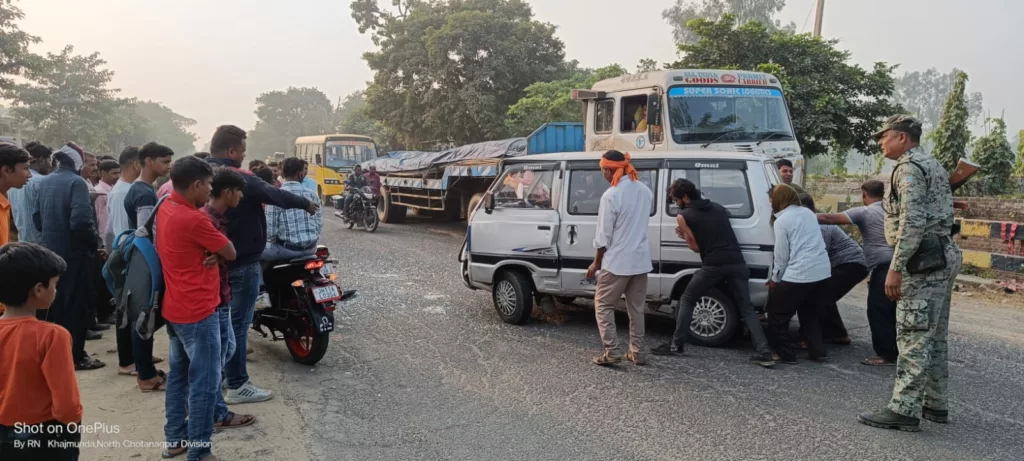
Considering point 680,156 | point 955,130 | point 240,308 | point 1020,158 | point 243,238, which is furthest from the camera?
point 955,130

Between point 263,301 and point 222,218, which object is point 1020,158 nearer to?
point 263,301

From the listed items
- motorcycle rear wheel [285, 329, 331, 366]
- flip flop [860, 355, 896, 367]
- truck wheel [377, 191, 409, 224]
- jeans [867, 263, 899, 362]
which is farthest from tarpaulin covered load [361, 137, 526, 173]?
flip flop [860, 355, 896, 367]

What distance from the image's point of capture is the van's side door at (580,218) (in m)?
6.36

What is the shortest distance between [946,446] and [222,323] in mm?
4298

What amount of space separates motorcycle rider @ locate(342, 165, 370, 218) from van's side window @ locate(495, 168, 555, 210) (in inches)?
348

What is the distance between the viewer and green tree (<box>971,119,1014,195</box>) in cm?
1558

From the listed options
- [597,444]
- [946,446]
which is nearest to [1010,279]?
[946,446]

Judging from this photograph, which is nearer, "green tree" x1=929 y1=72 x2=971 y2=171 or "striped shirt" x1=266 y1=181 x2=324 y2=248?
"striped shirt" x1=266 y1=181 x2=324 y2=248

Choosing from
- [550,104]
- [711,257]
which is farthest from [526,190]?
[550,104]

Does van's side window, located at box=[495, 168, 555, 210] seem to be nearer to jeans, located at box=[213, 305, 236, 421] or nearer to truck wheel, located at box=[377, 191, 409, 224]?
jeans, located at box=[213, 305, 236, 421]

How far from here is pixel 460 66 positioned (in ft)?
91.8

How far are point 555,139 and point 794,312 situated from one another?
24.1 ft

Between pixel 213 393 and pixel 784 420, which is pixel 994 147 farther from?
pixel 213 393

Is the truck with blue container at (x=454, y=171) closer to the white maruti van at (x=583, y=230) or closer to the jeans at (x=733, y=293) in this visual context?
the white maruti van at (x=583, y=230)
